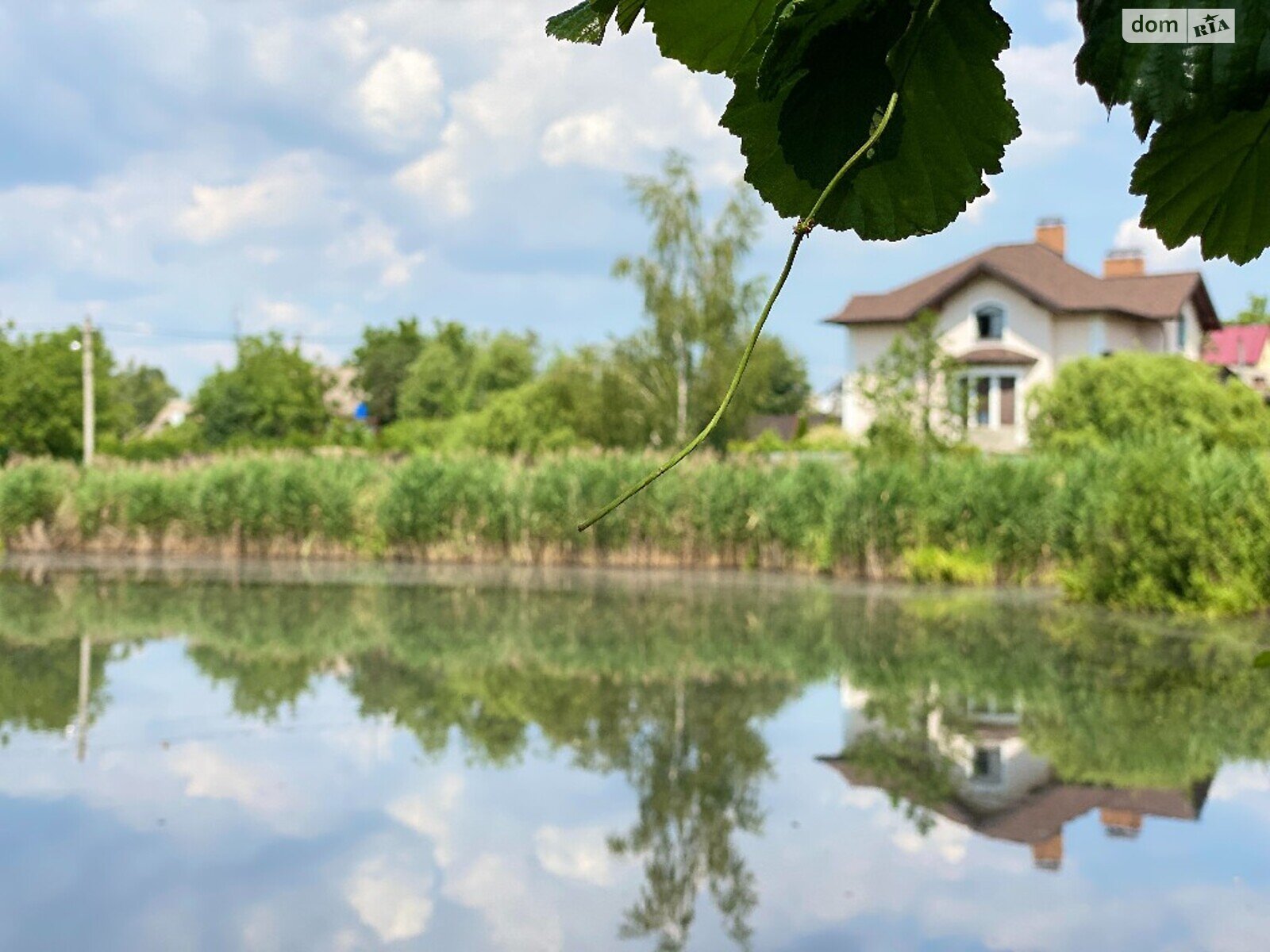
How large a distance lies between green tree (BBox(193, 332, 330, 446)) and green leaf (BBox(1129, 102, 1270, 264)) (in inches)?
1832

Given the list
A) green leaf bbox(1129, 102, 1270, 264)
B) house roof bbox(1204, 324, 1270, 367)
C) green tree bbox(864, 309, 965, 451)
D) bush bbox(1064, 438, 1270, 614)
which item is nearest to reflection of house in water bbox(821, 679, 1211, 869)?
bush bbox(1064, 438, 1270, 614)

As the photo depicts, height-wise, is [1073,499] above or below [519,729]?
above

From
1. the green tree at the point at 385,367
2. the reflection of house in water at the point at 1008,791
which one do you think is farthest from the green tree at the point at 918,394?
the green tree at the point at 385,367

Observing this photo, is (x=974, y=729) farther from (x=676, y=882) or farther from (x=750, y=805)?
(x=676, y=882)

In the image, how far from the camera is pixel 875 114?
56 centimetres

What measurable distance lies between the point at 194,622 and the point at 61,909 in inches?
300

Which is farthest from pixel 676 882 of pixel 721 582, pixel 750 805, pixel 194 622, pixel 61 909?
pixel 721 582

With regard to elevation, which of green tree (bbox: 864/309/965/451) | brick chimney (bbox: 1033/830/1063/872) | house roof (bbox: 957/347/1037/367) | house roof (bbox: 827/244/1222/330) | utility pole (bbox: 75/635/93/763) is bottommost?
brick chimney (bbox: 1033/830/1063/872)

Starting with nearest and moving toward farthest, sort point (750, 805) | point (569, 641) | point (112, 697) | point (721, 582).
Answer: point (750, 805) → point (112, 697) → point (569, 641) → point (721, 582)

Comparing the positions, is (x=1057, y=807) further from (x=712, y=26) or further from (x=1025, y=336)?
(x=1025, y=336)

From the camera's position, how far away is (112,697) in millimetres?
8453

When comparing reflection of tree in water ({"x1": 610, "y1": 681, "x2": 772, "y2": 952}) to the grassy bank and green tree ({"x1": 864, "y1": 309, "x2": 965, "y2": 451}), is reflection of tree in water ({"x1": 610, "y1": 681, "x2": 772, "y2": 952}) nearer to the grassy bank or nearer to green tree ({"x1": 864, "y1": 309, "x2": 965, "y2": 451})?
the grassy bank

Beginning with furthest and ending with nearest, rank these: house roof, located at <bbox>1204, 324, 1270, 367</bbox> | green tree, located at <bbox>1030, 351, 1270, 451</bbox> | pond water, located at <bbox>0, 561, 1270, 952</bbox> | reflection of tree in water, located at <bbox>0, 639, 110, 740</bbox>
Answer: house roof, located at <bbox>1204, 324, 1270, 367</bbox> → green tree, located at <bbox>1030, 351, 1270, 451</bbox> → reflection of tree in water, located at <bbox>0, 639, 110, 740</bbox> → pond water, located at <bbox>0, 561, 1270, 952</bbox>

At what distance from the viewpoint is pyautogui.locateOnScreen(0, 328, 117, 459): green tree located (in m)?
37.4
